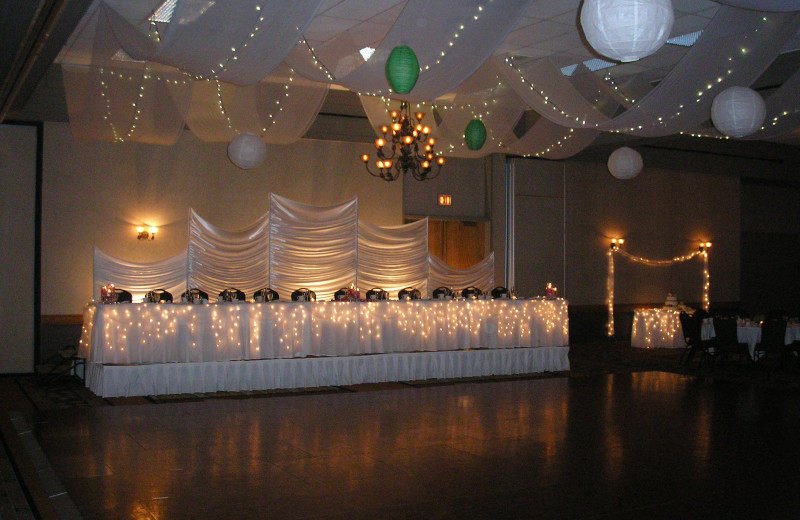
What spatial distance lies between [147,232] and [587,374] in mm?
6064

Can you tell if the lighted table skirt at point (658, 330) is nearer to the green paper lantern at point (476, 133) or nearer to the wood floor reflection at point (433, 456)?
the wood floor reflection at point (433, 456)

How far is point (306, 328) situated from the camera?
843 cm

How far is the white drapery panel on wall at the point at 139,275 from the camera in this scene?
8.57 metres

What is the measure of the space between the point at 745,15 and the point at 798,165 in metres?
12.9

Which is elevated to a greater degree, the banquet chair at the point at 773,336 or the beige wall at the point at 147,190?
the beige wall at the point at 147,190

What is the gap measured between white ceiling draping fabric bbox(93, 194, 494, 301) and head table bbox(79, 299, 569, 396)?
0.99 m

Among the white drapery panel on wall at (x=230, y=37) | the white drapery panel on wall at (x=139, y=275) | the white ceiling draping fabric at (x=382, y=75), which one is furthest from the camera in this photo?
the white drapery panel on wall at (x=139, y=275)

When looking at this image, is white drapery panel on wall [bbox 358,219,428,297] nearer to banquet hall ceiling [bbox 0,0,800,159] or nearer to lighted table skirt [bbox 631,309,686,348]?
banquet hall ceiling [bbox 0,0,800,159]

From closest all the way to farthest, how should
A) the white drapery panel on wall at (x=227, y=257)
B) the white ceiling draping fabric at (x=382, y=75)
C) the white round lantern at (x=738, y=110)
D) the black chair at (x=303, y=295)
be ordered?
the white ceiling draping fabric at (x=382, y=75), the white round lantern at (x=738, y=110), the black chair at (x=303, y=295), the white drapery panel on wall at (x=227, y=257)

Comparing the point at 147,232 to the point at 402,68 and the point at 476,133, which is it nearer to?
the point at 476,133

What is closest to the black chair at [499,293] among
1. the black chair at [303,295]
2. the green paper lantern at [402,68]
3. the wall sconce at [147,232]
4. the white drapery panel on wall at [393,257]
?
the white drapery panel on wall at [393,257]

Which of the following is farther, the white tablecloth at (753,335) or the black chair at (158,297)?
the white tablecloth at (753,335)

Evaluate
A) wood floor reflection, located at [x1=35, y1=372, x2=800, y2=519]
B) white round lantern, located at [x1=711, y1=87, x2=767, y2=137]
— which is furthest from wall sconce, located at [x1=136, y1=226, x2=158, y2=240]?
white round lantern, located at [x1=711, y1=87, x2=767, y2=137]

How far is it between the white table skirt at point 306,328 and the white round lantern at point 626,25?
5.07m
